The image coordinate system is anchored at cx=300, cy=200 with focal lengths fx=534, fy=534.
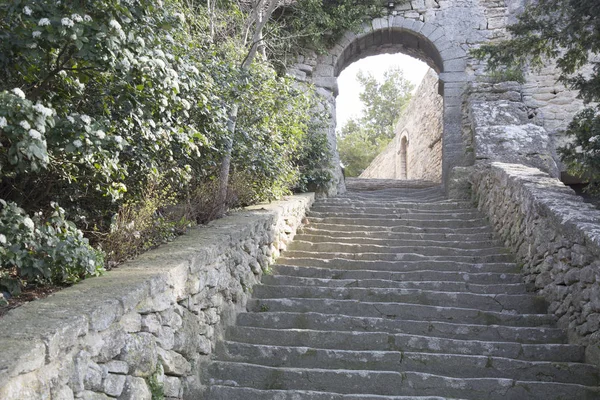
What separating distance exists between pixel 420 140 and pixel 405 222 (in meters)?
9.09

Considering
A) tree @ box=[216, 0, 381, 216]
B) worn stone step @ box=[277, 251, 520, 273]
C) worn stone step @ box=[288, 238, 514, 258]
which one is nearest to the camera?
worn stone step @ box=[277, 251, 520, 273]

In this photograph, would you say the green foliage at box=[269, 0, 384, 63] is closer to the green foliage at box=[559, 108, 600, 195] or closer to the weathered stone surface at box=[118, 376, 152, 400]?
the green foliage at box=[559, 108, 600, 195]

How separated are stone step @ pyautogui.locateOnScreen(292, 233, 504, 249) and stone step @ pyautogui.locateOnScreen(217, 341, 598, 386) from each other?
2.46 meters

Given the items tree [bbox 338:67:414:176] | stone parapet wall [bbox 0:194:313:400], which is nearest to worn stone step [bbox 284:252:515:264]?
stone parapet wall [bbox 0:194:313:400]

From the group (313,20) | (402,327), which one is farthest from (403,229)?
(313,20)

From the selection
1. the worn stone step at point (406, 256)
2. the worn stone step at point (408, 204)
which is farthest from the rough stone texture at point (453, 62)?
the worn stone step at point (406, 256)

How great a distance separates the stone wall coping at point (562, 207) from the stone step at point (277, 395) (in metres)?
1.64

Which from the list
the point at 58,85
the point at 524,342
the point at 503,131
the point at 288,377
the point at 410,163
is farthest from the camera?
the point at 410,163

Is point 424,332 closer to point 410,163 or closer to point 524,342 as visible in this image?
point 524,342

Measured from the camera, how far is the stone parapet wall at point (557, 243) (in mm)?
3955

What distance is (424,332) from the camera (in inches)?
176

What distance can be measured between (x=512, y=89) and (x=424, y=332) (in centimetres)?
685

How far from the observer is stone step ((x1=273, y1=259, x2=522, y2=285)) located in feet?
17.6

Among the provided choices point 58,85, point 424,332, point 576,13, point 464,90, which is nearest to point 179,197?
point 58,85
